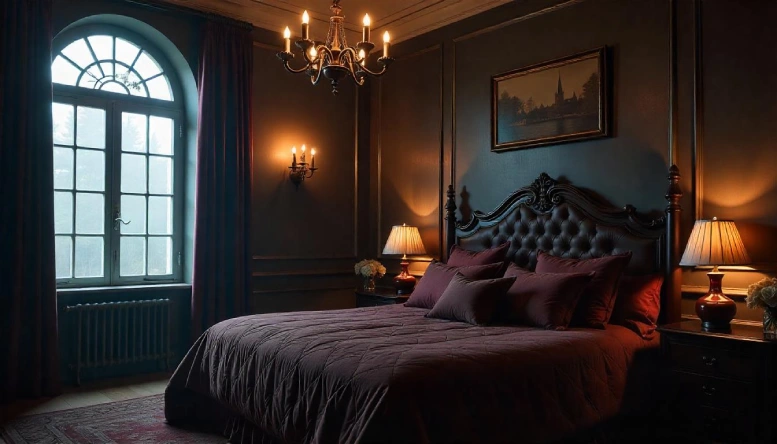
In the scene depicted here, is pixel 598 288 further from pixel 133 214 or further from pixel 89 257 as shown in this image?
pixel 89 257

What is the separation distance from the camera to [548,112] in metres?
4.33

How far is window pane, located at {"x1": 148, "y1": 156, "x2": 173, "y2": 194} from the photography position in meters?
5.00

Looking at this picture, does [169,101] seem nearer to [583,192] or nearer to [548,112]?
[548,112]

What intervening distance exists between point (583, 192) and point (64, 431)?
3381 millimetres

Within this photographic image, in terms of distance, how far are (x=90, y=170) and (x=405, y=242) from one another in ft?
8.11

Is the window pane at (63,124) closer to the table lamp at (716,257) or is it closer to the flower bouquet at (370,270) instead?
the flower bouquet at (370,270)

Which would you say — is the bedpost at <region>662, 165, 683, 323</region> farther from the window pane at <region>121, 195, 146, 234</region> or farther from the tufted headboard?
the window pane at <region>121, 195, 146, 234</region>

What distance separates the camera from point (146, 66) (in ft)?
16.4

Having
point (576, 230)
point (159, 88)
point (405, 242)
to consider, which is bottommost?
point (405, 242)

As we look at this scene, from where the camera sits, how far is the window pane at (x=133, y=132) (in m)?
4.86

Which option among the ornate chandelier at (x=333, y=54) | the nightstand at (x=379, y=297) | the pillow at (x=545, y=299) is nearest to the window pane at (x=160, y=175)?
the nightstand at (x=379, y=297)

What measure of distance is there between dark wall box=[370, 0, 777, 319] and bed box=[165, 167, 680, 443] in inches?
8.0

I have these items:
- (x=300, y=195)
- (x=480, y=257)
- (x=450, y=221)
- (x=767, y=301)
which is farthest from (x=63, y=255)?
(x=767, y=301)

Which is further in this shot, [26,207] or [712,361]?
[26,207]
